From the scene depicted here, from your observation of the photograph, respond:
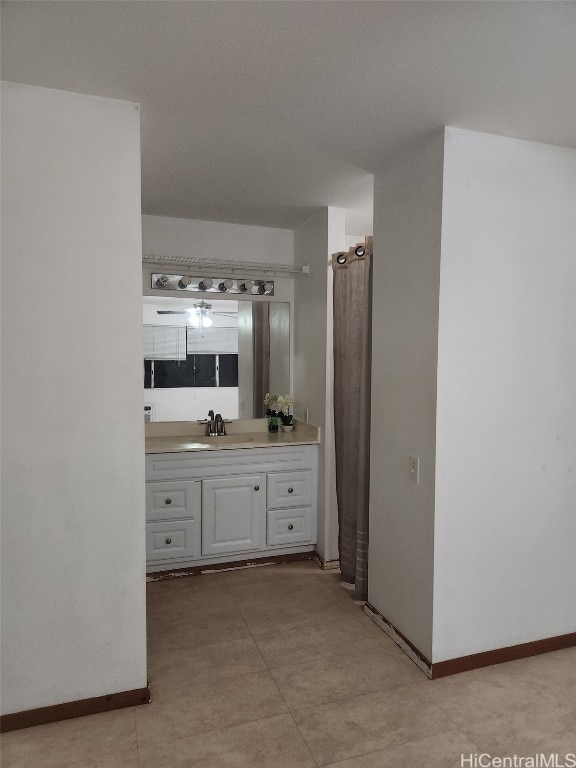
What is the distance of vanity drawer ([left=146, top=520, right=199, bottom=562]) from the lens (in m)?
3.52

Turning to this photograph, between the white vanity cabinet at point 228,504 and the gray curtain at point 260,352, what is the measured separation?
24.2 inches

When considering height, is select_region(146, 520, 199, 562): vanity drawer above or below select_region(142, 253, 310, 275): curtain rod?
below

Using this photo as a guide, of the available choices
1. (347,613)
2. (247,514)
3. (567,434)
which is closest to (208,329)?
(247,514)

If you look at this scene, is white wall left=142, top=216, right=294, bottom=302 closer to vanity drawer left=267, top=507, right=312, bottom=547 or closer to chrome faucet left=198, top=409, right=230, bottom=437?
chrome faucet left=198, top=409, right=230, bottom=437

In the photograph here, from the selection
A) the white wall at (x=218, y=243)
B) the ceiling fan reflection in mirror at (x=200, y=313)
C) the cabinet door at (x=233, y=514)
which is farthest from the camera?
the ceiling fan reflection in mirror at (x=200, y=313)

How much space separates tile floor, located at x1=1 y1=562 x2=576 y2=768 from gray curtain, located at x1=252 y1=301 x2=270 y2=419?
1.69 m

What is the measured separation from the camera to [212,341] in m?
4.12

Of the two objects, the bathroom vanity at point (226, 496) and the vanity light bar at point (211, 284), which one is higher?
the vanity light bar at point (211, 284)

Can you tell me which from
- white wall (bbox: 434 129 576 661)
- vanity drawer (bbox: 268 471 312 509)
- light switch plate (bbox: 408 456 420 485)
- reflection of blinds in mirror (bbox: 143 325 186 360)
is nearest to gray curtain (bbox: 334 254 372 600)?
vanity drawer (bbox: 268 471 312 509)

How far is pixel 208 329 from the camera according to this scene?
4117mm

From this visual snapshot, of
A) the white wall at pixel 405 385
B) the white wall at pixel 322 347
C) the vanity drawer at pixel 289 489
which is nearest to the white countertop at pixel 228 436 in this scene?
the white wall at pixel 322 347

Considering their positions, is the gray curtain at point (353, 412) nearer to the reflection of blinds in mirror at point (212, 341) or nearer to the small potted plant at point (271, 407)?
the small potted plant at point (271, 407)

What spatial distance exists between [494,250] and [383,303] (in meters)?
0.64

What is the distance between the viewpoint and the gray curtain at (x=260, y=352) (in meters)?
4.23
